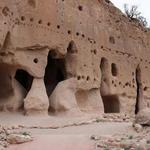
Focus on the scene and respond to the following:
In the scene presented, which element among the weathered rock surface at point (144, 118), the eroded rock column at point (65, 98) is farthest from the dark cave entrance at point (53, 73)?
the weathered rock surface at point (144, 118)

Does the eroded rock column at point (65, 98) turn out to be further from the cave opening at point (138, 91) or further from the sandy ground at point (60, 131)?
the cave opening at point (138, 91)

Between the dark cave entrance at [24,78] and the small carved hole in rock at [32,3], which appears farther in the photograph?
the dark cave entrance at [24,78]

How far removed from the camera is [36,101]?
16266 mm

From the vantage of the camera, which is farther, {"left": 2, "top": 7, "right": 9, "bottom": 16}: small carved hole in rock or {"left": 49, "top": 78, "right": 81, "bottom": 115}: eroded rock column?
{"left": 49, "top": 78, "right": 81, "bottom": 115}: eroded rock column

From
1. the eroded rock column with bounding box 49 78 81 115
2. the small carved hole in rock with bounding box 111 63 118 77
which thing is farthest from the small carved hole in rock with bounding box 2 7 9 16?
the small carved hole in rock with bounding box 111 63 118 77

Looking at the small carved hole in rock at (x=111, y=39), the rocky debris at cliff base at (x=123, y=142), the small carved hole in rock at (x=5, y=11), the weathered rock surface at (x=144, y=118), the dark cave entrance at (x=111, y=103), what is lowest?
the rocky debris at cliff base at (x=123, y=142)

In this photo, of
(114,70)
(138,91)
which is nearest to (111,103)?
(114,70)

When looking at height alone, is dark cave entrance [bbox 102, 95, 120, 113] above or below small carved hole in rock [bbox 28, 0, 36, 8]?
below

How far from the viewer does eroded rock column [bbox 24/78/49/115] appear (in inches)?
637

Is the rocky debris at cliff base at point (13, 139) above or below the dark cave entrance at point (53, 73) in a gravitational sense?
below

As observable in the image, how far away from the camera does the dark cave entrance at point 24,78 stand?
18.2 m

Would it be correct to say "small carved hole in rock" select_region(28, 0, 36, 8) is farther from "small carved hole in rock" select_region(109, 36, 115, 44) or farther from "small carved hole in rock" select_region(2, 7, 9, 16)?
"small carved hole in rock" select_region(109, 36, 115, 44)

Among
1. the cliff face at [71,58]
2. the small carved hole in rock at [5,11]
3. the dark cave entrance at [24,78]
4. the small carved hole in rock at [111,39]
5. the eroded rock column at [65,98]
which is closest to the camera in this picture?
the small carved hole in rock at [5,11]

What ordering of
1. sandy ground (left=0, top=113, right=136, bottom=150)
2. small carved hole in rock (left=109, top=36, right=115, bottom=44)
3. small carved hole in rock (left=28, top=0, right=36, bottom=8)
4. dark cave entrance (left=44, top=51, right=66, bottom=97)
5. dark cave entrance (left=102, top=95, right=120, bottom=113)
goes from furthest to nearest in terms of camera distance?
dark cave entrance (left=102, top=95, right=120, bottom=113) < small carved hole in rock (left=109, top=36, right=115, bottom=44) < dark cave entrance (left=44, top=51, right=66, bottom=97) < small carved hole in rock (left=28, top=0, right=36, bottom=8) < sandy ground (left=0, top=113, right=136, bottom=150)
